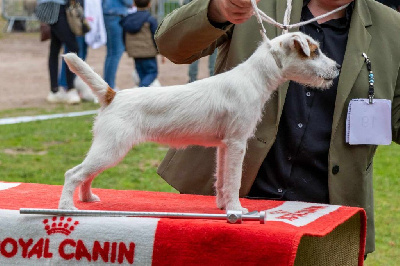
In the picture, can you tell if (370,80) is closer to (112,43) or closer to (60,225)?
(60,225)

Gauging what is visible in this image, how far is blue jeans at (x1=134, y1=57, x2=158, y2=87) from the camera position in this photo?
1062 centimetres

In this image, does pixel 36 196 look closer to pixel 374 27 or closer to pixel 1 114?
pixel 374 27

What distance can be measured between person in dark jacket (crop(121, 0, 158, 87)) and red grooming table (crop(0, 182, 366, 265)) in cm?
801

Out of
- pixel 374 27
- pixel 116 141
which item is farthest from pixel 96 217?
pixel 374 27

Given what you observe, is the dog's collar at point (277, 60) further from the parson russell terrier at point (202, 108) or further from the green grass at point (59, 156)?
the green grass at point (59, 156)

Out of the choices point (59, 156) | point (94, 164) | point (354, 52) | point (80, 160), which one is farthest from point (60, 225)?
point (59, 156)

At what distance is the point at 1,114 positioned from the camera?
34.1 feet

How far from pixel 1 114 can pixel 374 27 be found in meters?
8.36

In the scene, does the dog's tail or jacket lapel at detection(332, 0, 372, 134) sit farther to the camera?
jacket lapel at detection(332, 0, 372, 134)

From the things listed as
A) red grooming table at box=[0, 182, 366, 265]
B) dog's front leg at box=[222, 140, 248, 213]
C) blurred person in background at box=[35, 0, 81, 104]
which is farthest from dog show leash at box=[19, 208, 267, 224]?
blurred person in background at box=[35, 0, 81, 104]

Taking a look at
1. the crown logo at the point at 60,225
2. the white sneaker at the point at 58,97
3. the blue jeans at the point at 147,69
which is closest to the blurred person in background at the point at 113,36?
the white sneaker at the point at 58,97

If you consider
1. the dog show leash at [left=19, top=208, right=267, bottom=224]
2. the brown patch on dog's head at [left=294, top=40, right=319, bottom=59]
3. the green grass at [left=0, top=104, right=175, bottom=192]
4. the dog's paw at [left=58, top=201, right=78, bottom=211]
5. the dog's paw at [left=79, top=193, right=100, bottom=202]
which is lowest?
the green grass at [left=0, top=104, right=175, bottom=192]

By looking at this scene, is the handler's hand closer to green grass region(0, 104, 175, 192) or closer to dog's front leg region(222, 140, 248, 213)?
dog's front leg region(222, 140, 248, 213)

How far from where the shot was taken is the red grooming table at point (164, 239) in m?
1.87
